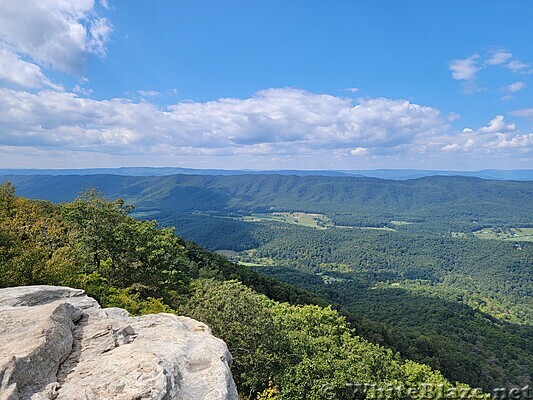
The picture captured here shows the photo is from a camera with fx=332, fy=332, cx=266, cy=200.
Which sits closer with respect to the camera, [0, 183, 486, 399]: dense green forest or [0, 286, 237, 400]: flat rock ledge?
[0, 286, 237, 400]: flat rock ledge

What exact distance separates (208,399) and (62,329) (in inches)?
195

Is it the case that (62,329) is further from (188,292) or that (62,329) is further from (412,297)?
(412,297)

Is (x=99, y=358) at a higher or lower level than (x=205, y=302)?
higher

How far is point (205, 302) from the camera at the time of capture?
2133 cm

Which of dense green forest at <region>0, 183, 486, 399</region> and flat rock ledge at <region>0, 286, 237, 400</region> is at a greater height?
flat rock ledge at <region>0, 286, 237, 400</region>

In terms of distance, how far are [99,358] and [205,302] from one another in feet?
38.5

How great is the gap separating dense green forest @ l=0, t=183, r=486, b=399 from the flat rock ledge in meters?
7.21

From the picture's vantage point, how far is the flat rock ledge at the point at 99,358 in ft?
26.5

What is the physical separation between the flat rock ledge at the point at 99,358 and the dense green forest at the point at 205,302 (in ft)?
23.7

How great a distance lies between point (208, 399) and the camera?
8.80 m

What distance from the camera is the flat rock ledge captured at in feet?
26.5

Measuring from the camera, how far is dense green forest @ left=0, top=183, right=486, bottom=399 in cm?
1888

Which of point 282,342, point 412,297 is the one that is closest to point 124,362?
point 282,342

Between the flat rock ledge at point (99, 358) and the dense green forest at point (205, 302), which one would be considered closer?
the flat rock ledge at point (99, 358)
